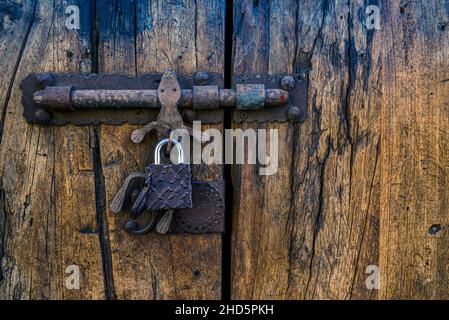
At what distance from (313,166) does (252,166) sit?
0.15 m

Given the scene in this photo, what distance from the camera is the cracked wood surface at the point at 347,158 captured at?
0.96m

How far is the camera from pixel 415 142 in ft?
3.20

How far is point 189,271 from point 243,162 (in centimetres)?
29

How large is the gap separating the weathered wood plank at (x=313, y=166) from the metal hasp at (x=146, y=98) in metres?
0.04

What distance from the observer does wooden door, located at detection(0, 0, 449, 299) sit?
95cm

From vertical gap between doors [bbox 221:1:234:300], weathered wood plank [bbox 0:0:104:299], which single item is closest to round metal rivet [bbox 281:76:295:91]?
vertical gap between doors [bbox 221:1:234:300]

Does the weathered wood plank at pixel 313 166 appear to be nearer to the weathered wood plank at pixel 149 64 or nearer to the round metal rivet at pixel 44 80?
the weathered wood plank at pixel 149 64

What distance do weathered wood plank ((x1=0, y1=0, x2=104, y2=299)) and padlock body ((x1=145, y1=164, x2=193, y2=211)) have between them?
0.61 ft

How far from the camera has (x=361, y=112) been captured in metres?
0.97

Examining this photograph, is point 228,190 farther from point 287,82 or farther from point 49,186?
point 49,186

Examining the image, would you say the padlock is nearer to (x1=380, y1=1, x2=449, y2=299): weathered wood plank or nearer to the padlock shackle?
the padlock shackle

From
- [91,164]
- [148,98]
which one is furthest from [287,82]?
[91,164]

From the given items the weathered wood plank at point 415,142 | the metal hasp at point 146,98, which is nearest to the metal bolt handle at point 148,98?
the metal hasp at point 146,98
